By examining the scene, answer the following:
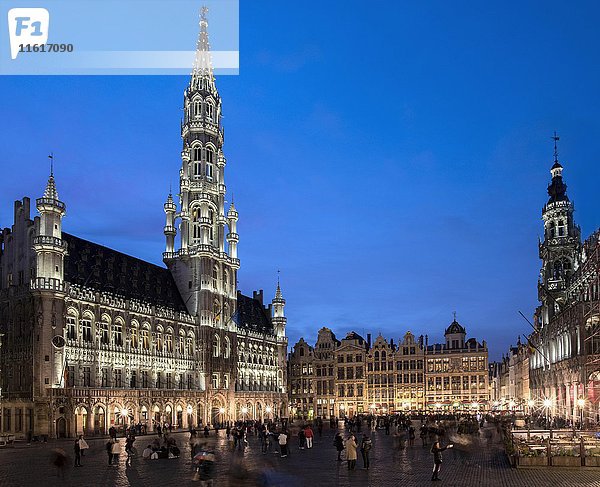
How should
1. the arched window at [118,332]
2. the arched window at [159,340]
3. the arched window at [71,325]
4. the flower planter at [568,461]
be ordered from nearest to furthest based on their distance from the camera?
the flower planter at [568,461] → the arched window at [71,325] → the arched window at [118,332] → the arched window at [159,340]

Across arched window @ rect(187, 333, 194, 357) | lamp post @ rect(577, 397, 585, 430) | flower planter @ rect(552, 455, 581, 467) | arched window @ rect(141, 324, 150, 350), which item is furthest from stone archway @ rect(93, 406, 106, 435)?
flower planter @ rect(552, 455, 581, 467)

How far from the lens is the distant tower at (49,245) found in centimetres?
7194

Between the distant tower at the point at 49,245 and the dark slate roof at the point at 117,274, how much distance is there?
367 cm

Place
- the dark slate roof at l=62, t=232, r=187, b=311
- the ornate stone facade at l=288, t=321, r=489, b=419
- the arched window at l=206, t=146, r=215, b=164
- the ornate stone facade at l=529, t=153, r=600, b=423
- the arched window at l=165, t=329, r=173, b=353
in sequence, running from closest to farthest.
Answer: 1. the ornate stone facade at l=529, t=153, r=600, b=423
2. the dark slate roof at l=62, t=232, r=187, b=311
3. the arched window at l=165, t=329, r=173, b=353
4. the arched window at l=206, t=146, r=215, b=164
5. the ornate stone facade at l=288, t=321, r=489, b=419

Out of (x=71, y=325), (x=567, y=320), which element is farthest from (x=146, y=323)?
(x=567, y=320)

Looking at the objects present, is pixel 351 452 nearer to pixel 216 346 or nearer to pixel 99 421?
pixel 99 421

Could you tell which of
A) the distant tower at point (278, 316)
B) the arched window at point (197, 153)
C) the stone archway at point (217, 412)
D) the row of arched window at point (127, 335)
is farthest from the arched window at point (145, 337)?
the distant tower at point (278, 316)

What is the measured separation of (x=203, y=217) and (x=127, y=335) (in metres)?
24.3

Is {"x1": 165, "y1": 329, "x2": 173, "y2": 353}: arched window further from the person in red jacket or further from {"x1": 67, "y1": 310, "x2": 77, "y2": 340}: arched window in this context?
the person in red jacket

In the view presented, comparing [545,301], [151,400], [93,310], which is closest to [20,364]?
[93,310]

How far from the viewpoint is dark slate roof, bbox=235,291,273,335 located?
383ft

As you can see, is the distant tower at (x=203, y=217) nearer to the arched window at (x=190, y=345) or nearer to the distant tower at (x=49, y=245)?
the arched window at (x=190, y=345)

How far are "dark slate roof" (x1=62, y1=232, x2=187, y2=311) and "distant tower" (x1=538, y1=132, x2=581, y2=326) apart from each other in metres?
47.1

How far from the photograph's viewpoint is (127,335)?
83562 millimetres
